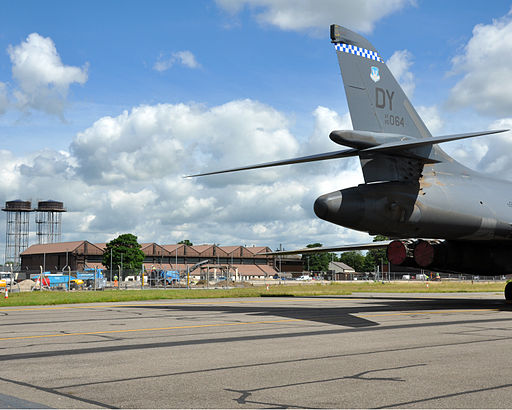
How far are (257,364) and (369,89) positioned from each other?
397 inches

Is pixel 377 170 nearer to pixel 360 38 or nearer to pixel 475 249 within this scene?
pixel 360 38

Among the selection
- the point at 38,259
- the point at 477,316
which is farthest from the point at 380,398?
the point at 38,259

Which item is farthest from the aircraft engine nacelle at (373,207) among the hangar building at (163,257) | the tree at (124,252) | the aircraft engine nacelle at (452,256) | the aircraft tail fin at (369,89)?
the hangar building at (163,257)

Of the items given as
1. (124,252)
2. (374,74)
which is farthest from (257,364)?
(124,252)

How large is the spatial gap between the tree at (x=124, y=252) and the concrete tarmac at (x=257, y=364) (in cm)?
9962

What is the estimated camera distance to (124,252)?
112 meters

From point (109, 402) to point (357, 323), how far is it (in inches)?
356

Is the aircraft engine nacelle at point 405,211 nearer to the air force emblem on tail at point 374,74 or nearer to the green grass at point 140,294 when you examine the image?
the air force emblem on tail at point 374,74

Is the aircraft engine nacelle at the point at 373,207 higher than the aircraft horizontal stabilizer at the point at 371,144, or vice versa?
the aircraft horizontal stabilizer at the point at 371,144

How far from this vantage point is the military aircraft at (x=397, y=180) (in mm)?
14398

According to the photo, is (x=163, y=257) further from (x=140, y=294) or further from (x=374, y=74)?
(x=374, y=74)

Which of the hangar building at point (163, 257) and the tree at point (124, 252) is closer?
the tree at point (124, 252)

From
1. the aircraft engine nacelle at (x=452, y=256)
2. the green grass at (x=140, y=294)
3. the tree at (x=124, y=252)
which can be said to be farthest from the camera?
the tree at (x=124, y=252)

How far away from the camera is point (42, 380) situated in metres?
6.82
